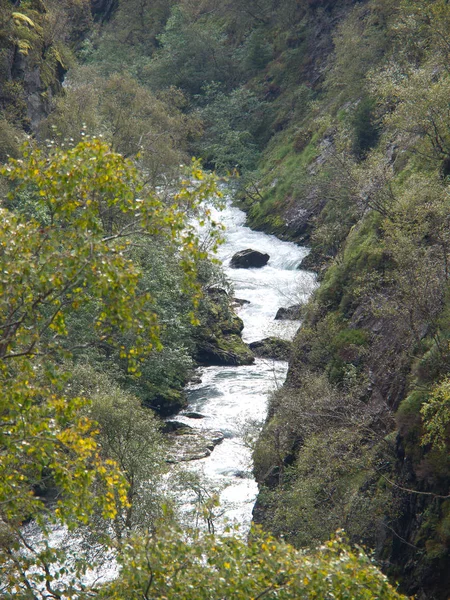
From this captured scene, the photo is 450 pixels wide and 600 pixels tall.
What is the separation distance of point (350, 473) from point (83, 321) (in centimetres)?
1475

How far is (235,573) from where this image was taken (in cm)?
814

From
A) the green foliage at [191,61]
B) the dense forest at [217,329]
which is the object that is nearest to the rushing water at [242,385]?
the dense forest at [217,329]

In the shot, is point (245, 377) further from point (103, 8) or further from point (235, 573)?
point (103, 8)

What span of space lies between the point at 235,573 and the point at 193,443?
22.2 m

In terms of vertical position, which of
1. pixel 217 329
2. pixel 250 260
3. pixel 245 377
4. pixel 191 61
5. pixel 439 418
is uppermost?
pixel 191 61

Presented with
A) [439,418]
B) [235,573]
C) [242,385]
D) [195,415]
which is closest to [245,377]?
[242,385]

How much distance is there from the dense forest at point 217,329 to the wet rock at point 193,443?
1.92 metres

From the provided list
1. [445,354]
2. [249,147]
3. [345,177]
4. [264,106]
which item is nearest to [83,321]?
[345,177]

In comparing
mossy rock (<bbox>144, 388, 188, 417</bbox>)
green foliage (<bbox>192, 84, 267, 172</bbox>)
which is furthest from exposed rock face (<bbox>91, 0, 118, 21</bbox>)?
mossy rock (<bbox>144, 388, 188, 417</bbox>)

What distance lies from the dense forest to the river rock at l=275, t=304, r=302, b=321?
2613 millimetres

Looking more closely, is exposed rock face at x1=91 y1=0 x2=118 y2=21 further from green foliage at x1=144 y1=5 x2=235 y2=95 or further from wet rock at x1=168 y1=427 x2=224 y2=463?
wet rock at x1=168 y1=427 x2=224 y2=463

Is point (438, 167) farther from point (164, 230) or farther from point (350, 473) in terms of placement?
point (164, 230)

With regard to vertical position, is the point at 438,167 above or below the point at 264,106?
below

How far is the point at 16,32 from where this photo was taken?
153 feet
